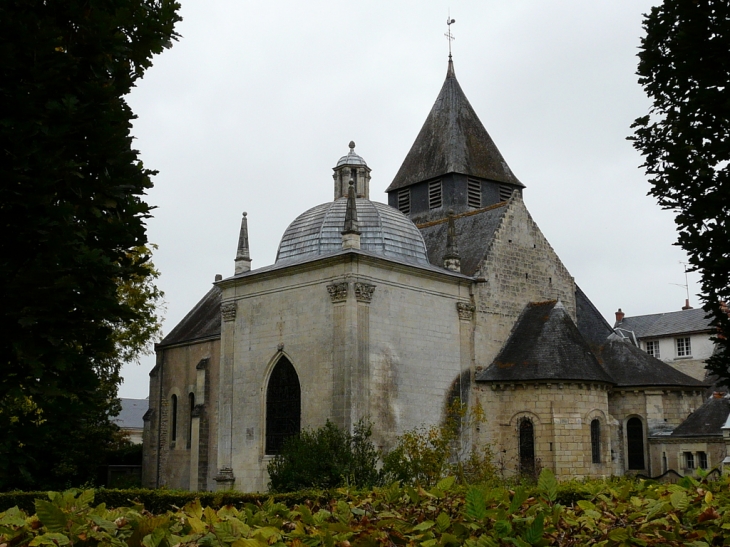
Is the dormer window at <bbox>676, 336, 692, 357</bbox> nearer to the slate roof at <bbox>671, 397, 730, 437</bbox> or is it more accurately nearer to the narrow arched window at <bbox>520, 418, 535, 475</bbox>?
the slate roof at <bbox>671, 397, 730, 437</bbox>

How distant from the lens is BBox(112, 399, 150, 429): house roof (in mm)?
67688

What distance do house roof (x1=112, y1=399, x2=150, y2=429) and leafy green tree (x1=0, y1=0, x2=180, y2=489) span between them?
200ft

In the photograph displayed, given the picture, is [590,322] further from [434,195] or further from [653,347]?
[653,347]

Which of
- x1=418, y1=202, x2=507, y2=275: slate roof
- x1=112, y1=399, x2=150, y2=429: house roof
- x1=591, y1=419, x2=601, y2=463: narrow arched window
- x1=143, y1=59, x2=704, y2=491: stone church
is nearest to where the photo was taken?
x1=143, y1=59, x2=704, y2=491: stone church

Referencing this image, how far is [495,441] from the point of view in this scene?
25.1 m

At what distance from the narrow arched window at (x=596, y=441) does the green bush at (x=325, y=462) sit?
23.7 feet

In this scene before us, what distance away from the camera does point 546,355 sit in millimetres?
24922

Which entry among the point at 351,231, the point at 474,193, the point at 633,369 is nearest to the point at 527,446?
the point at 633,369

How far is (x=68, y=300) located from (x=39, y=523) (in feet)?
11.8

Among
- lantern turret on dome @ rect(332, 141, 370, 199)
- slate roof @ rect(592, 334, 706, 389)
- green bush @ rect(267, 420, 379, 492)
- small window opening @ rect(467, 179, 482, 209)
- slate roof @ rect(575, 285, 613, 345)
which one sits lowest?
green bush @ rect(267, 420, 379, 492)

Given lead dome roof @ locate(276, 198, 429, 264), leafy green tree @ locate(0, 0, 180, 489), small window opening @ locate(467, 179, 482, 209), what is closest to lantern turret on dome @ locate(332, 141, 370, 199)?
lead dome roof @ locate(276, 198, 429, 264)

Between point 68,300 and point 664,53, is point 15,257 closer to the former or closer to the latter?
point 68,300

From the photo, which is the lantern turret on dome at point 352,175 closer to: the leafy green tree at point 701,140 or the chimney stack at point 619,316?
the leafy green tree at point 701,140

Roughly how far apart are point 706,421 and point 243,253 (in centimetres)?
1506
